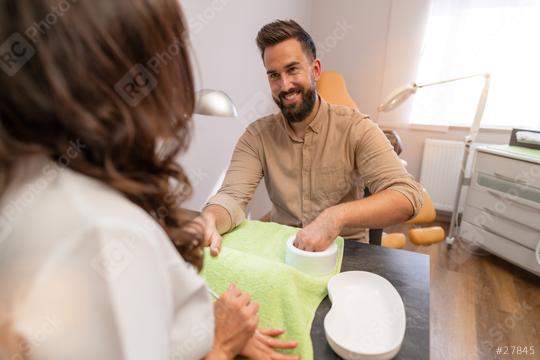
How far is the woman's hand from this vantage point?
0.54m

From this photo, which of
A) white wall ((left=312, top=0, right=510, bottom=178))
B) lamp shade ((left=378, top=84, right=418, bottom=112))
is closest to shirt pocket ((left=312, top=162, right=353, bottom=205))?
lamp shade ((left=378, top=84, right=418, bottom=112))

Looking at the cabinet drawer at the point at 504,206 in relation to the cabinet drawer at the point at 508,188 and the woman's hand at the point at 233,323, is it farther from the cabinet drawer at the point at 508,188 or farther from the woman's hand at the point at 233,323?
the woman's hand at the point at 233,323

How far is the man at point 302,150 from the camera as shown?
119 cm

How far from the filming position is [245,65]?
1989 millimetres

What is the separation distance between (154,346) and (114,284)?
9 cm

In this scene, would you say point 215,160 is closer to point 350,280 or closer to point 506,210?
point 350,280

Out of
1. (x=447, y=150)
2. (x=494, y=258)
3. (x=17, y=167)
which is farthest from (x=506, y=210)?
(x=17, y=167)

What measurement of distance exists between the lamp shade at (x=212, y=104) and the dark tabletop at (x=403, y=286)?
52 cm

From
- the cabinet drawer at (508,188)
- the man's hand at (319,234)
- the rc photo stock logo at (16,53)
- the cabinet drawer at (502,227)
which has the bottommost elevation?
the cabinet drawer at (502,227)

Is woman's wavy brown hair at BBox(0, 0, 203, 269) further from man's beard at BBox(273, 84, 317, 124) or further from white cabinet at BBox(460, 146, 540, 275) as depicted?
white cabinet at BBox(460, 146, 540, 275)

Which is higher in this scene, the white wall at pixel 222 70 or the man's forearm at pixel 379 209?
the white wall at pixel 222 70

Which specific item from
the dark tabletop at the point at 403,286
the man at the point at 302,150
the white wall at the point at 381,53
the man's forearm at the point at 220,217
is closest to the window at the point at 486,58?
the white wall at the point at 381,53

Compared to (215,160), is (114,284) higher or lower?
higher

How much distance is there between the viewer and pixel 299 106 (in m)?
1.28
